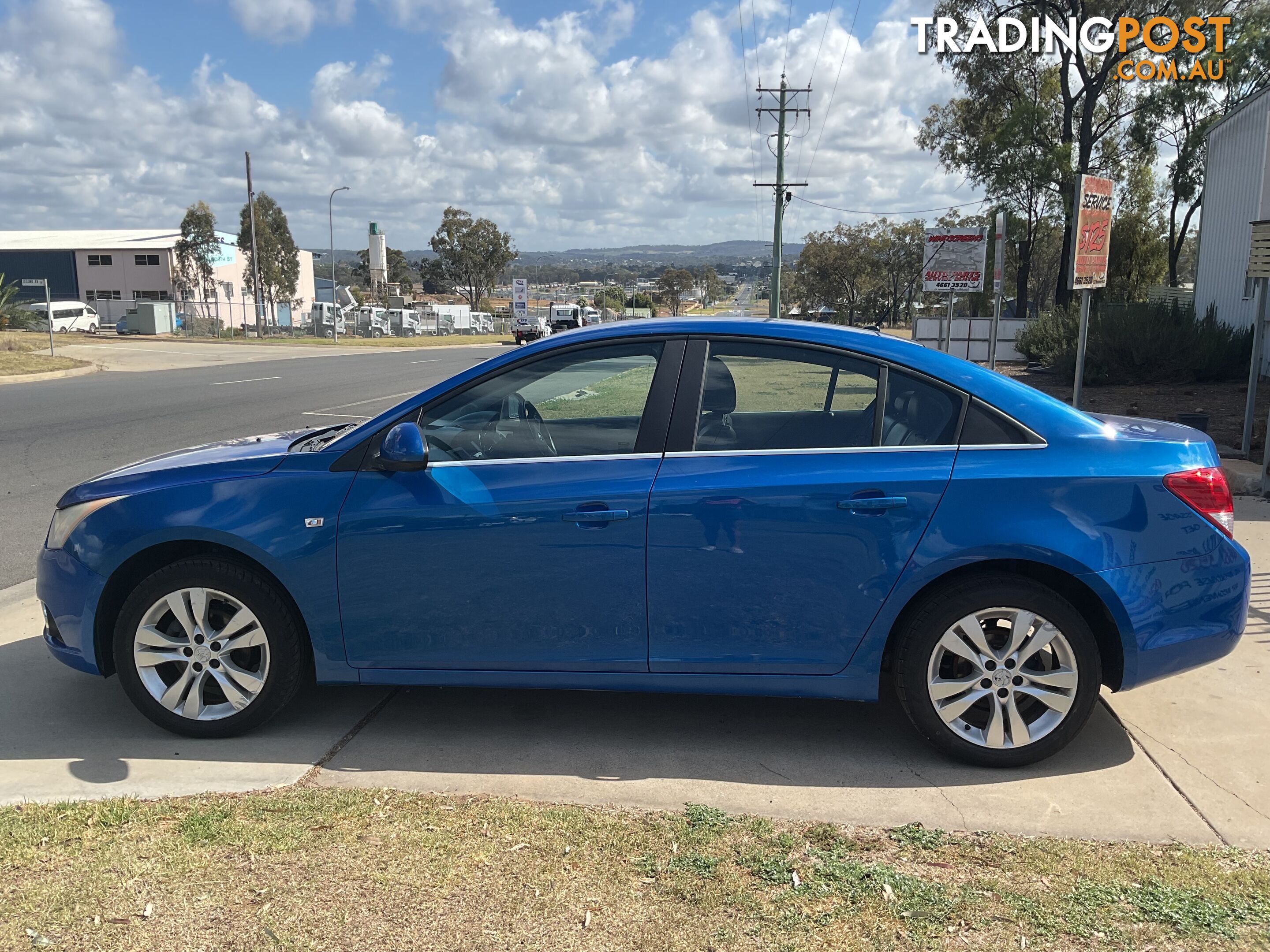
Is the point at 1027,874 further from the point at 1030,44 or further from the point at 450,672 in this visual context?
the point at 1030,44

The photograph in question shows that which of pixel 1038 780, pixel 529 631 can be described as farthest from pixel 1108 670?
pixel 529 631

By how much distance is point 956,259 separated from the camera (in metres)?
22.1

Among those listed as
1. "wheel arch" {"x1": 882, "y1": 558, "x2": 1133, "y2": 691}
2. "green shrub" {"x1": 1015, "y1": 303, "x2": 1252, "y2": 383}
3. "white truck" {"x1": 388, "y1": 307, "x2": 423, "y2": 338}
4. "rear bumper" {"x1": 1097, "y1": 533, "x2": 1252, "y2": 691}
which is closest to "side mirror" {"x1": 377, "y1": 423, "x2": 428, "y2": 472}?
"wheel arch" {"x1": 882, "y1": 558, "x2": 1133, "y2": 691}

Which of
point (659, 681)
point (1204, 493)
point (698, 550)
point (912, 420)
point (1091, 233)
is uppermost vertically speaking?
point (1091, 233)

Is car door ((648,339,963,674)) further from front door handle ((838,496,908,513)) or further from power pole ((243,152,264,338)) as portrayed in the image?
power pole ((243,152,264,338))

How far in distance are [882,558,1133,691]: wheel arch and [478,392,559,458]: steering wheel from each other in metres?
1.48

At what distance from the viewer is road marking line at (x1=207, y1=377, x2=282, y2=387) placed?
2080cm

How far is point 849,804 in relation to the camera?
3.63m

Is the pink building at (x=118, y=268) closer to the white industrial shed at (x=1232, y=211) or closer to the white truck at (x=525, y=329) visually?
the white truck at (x=525, y=329)

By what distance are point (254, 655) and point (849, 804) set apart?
236cm

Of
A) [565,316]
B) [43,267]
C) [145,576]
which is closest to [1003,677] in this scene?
[145,576]

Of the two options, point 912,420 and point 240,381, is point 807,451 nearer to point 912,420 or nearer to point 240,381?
point 912,420

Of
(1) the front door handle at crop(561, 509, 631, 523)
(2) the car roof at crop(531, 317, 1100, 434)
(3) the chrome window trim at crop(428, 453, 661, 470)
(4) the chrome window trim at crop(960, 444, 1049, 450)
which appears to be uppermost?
(2) the car roof at crop(531, 317, 1100, 434)

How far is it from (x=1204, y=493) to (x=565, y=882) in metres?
2.72
